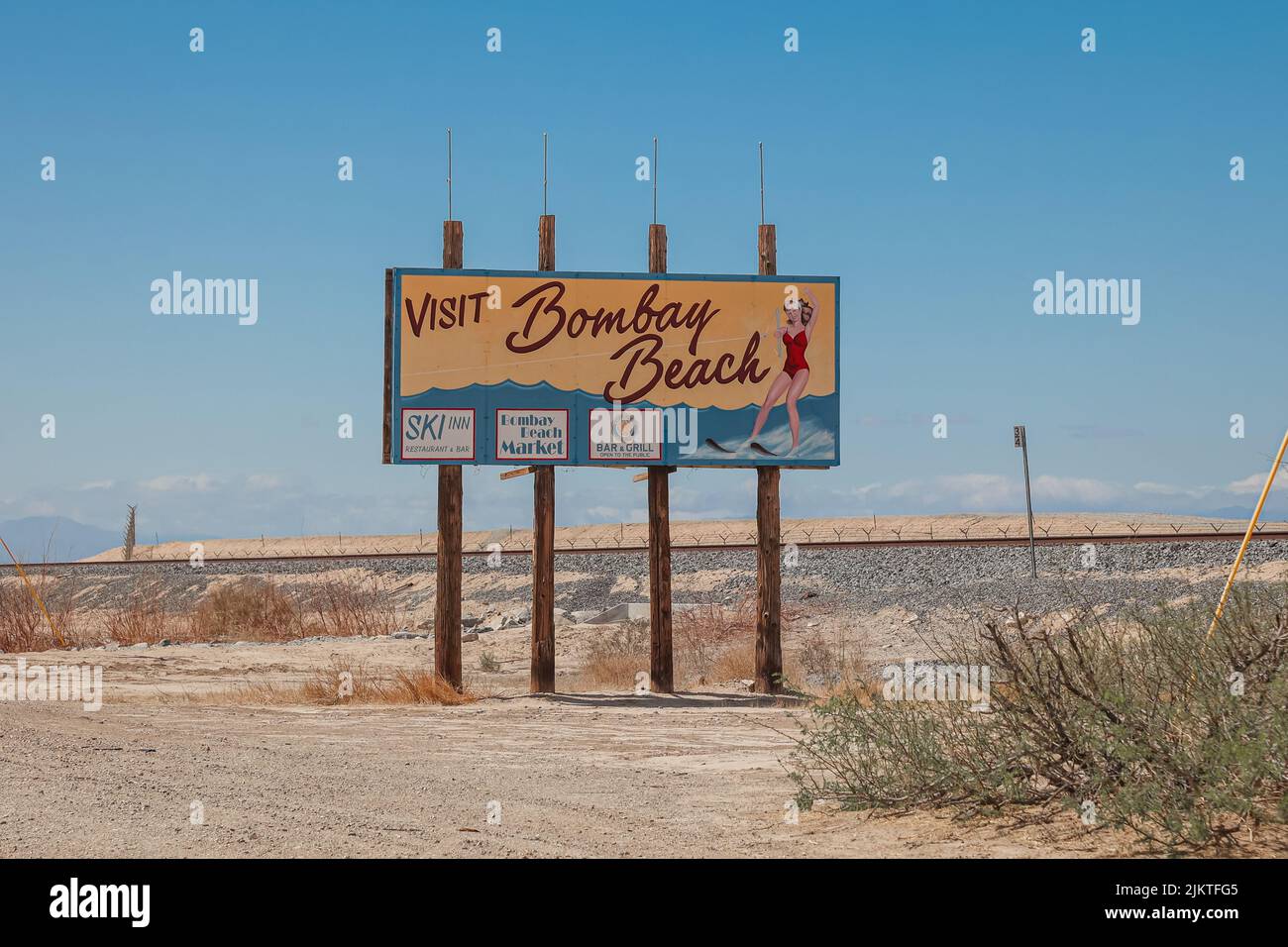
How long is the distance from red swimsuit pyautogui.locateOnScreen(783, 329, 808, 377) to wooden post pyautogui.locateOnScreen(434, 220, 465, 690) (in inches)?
194

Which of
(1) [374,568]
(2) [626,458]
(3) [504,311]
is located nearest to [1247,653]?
(2) [626,458]

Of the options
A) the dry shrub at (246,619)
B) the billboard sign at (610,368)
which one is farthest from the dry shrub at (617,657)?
the dry shrub at (246,619)

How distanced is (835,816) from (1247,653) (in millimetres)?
2813

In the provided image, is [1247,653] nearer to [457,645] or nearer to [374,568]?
[457,645]

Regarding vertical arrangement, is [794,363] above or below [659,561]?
above

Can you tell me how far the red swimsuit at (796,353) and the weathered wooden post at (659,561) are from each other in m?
2.12

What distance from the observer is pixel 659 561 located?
739 inches

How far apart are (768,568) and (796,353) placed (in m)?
3.14

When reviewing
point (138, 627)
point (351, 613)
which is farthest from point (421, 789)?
Result: point (351, 613)

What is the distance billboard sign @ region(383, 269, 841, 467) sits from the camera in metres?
18.2

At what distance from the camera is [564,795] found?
991 centimetres

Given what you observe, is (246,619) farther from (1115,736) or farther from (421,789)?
(1115,736)

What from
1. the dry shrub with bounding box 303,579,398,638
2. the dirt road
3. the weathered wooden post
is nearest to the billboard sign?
the weathered wooden post

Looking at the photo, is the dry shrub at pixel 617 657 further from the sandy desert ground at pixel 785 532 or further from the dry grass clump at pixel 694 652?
the sandy desert ground at pixel 785 532
